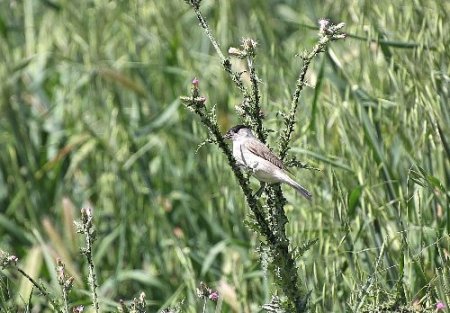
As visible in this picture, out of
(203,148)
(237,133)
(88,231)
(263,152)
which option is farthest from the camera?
(203,148)

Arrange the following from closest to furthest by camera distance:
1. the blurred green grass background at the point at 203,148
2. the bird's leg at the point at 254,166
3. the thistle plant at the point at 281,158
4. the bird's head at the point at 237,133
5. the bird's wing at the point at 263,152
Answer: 1. the thistle plant at the point at 281,158
2. the bird's wing at the point at 263,152
3. the bird's leg at the point at 254,166
4. the bird's head at the point at 237,133
5. the blurred green grass background at the point at 203,148

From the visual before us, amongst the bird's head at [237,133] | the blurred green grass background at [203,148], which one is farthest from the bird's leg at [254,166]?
the blurred green grass background at [203,148]

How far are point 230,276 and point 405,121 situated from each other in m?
0.94

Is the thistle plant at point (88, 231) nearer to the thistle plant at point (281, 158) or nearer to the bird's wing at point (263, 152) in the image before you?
the thistle plant at point (281, 158)

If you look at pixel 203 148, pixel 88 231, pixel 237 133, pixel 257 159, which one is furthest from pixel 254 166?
pixel 203 148

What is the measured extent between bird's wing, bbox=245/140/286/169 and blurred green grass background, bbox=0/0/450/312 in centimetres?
34

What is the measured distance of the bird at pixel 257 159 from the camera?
2340 mm

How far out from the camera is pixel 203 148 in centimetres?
420

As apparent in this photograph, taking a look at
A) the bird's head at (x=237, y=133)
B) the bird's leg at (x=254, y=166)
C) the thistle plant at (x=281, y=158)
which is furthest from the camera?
the bird's head at (x=237, y=133)

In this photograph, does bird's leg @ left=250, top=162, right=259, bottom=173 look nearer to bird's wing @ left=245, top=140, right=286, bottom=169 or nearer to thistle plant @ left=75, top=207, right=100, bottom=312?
bird's wing @ left=245, top=140, right=286, bottom=169

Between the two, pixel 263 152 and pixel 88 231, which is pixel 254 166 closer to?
pixel 263 152

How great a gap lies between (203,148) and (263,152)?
177 cm

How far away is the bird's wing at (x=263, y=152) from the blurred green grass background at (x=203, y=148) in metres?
0.34

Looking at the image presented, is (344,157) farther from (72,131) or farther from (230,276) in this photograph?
(72,131)
